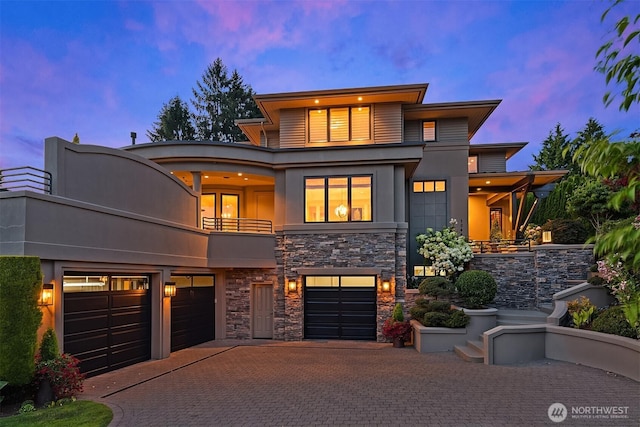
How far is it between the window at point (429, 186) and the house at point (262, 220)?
0.15 ft

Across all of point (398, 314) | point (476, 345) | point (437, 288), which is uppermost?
point (437, 288)

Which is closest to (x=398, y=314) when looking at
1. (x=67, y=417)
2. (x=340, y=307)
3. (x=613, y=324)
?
(x=340, y=307)

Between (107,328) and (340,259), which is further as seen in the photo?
(340,259)

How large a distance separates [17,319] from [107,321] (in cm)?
312

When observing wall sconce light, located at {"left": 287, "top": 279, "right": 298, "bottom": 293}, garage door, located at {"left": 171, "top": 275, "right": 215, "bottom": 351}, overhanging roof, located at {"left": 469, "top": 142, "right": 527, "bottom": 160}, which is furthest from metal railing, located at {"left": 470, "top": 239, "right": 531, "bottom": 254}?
garage door, located at {"left": 171, "top": 275, "right": 215, "bottom": 351}

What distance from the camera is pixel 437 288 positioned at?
45.9 feet

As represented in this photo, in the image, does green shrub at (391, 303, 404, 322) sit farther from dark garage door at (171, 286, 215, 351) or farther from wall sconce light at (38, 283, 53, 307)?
wall sconce light at (38, 283, 53, 307)

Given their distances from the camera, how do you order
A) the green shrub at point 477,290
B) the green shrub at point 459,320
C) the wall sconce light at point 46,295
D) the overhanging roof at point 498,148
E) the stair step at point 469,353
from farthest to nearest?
the overhanging roof at point 498,148, the green shrub at point 477,290, the green shrub at point 459,320, the stair step at point 469,353, the wall sconce light at point 46,295

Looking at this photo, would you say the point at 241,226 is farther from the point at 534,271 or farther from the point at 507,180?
the point at 507,180

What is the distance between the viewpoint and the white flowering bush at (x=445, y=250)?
1555 cm

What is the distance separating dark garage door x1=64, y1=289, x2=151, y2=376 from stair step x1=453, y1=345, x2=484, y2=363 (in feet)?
29.5

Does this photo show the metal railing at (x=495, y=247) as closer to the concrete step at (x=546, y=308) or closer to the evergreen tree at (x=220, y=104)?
the concrete step at (x=546, y=308)

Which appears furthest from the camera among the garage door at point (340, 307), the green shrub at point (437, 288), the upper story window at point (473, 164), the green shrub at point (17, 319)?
the upper story window at point (473, 164)

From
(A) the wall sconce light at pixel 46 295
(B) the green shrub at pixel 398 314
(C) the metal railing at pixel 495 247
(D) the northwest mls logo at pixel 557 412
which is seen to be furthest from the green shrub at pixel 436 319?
(A) the wall sconce light at pixel 46 295
